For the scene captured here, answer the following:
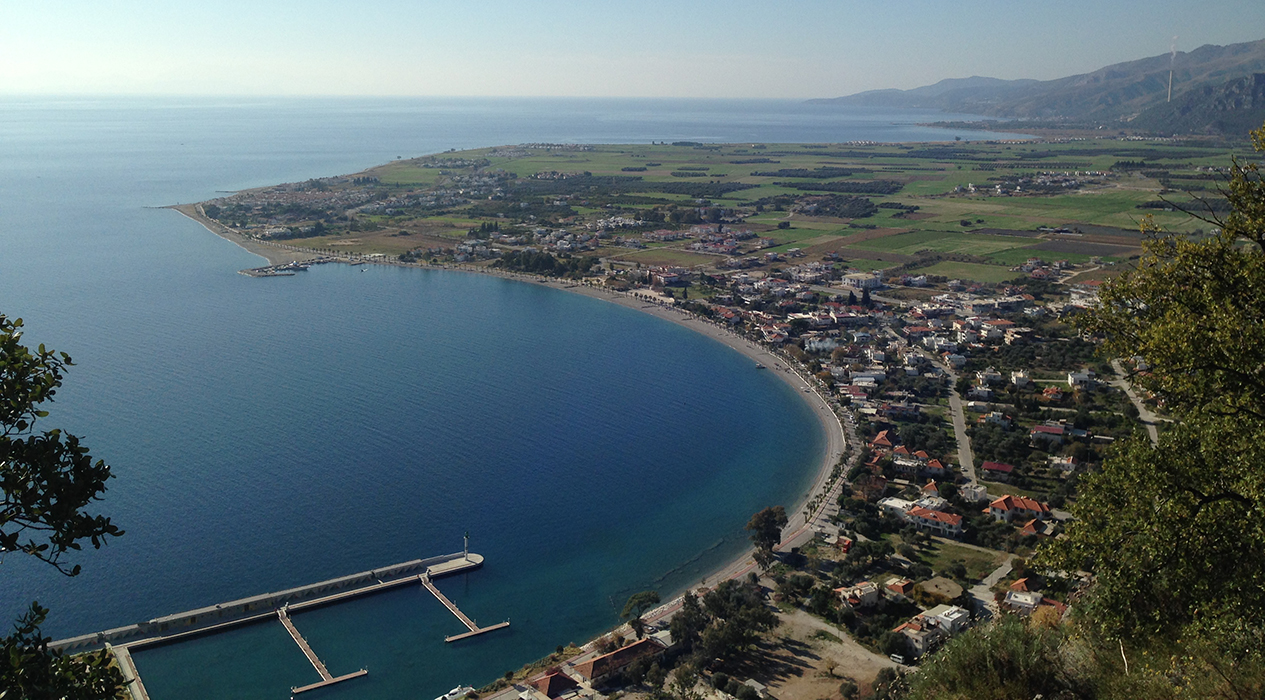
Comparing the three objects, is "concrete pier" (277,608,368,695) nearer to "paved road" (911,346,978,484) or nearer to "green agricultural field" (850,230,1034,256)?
"paved road" (911,346,978,484)

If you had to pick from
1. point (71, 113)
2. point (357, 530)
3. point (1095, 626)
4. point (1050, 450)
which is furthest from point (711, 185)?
point (71, 113)

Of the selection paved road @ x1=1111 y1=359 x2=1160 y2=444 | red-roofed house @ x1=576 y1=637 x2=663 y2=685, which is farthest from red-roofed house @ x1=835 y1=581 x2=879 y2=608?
paved road @ x1=1111 y1=359 x2=1160 y2=444

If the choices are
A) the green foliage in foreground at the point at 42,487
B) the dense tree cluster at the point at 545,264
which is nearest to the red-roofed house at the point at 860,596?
the green foliage in foreground at the point at 42,487

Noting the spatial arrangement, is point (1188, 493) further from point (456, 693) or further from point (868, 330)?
point (868, 330)

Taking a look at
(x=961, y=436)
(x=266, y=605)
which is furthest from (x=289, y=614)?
(x=961, y=436)

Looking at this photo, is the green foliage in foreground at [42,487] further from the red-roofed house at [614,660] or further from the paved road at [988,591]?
the paved road at [988,591]

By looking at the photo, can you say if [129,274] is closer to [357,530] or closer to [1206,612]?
[357,530]
